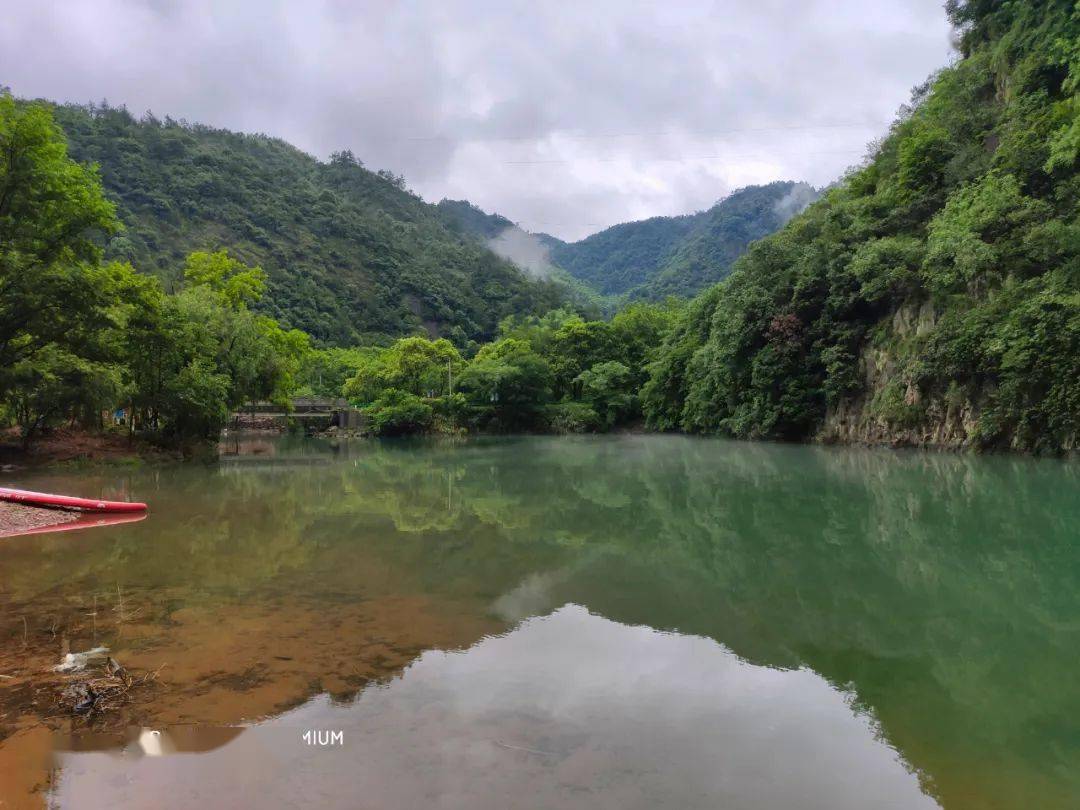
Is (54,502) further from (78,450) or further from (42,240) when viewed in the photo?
(78,450)

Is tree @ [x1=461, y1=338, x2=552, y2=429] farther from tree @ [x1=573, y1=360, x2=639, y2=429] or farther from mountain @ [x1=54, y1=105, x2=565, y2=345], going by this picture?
mountain @ [x1=54, y1=105, x2=565, y2=345]

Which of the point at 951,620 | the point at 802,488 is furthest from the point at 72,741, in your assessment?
the point at 802,488

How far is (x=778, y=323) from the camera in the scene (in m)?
30.5

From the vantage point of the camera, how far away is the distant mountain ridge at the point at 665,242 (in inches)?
4028

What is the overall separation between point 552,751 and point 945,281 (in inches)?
934

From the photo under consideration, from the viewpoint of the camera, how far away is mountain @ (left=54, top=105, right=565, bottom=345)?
76562 millimetres

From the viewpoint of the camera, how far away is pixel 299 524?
11.1 meters

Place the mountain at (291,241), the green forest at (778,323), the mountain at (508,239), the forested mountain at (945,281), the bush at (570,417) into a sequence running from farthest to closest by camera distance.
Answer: the mountain at (508,239) → the mountain at (291,241) → the bush at (570,417) → the forested mountain at (945,281) → the green forest at (778,323)

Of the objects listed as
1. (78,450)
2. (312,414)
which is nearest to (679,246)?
(312,414)

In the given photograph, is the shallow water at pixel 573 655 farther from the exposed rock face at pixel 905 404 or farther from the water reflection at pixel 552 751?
the exposed rock face at pixel 905 404

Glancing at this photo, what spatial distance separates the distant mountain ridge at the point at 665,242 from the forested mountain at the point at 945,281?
193 feet

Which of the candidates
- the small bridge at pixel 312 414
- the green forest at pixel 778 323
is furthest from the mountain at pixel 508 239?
the small bridge at pixel 312 414

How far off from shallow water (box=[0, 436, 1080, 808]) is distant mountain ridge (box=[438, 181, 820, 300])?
84.5 metres

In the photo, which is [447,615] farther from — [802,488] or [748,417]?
[748,417]
